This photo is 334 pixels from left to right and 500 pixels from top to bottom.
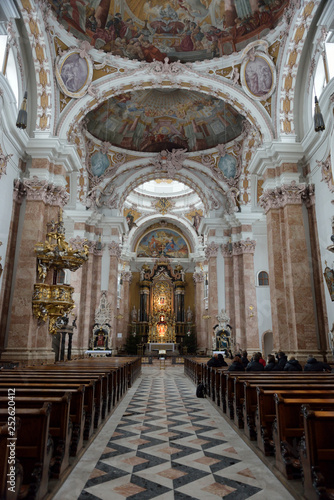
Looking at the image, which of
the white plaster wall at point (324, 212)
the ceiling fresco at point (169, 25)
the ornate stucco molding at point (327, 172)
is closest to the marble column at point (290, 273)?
the white plaster wall at point (324, 212)

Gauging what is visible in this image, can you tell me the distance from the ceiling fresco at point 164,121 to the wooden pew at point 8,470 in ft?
51.9

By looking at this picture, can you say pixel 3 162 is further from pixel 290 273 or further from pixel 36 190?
pixel 290 273

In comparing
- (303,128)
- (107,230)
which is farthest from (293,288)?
(107,230)

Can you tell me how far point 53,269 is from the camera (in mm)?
10758

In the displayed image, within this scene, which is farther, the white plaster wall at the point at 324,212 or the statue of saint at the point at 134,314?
the statue of saint at the point at 134,314

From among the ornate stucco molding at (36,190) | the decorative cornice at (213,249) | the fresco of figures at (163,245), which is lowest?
the ornate stucco molding at (36,190)

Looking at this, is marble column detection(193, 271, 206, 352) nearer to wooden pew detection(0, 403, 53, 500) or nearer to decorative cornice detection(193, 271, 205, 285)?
decorative cornice detection(193, 271, 205, 285)

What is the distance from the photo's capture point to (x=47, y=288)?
10062 mm

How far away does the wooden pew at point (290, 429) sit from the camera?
315 cm

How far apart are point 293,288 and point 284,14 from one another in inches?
330

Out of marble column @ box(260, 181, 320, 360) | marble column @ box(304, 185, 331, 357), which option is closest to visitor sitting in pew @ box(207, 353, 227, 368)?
marble column @ box(260, 181, 320, 360)

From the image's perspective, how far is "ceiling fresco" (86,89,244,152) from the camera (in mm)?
16391

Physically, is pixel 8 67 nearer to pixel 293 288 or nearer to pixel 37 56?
pixel 37 56

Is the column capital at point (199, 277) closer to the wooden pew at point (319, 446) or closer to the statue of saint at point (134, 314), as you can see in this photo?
the statue of saint at point (134, 314)
